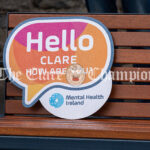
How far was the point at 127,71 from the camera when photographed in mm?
1090

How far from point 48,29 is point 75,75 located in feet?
0.84

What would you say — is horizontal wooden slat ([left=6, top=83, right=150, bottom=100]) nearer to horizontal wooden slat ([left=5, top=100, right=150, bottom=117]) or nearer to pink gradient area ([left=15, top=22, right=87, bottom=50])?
horizontal wooden slat ([left=5, top=100, right=150, bottom=117])

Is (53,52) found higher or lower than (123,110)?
higher

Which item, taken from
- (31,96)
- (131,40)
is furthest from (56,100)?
(131,40)

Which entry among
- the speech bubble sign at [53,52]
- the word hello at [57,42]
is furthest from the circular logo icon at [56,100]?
the word hello at [57,42]

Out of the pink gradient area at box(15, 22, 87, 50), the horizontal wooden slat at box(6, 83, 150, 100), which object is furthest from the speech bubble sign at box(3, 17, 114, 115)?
the horizontal wooden slat at box(6, 83, 150, 100)

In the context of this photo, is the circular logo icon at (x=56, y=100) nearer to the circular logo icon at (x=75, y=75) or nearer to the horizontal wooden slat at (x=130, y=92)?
the circular logo icon at (x=75, y=75)

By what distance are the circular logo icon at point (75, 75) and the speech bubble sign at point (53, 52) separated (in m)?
0.02

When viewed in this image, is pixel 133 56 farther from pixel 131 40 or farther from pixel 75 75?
pixel 75 75

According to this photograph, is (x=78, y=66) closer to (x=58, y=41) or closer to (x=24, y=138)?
(x=58, y=41)

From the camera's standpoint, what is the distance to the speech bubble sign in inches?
41.5

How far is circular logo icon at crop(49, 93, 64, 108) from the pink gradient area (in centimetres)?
23

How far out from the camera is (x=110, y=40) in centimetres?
106

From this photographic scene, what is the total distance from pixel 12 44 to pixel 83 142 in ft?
2.12
